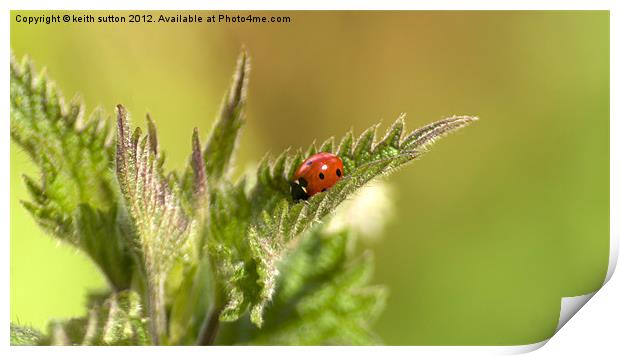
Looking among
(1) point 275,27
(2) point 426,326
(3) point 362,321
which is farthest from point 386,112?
(3) point 362,321

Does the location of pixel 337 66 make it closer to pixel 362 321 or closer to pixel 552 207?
pixel 552 207

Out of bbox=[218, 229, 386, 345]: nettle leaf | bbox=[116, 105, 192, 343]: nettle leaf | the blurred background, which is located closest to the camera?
bbox=[116, 105, 192, 343]: nettle leaf

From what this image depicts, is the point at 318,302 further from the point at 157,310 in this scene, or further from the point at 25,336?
the point at 25,336

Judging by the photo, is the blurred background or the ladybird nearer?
the ladybird

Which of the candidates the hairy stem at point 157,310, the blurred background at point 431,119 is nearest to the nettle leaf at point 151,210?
the hairy stem at point 157,310

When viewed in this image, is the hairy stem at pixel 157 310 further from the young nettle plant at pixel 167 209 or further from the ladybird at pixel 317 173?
the ladybird at pixel 317 173

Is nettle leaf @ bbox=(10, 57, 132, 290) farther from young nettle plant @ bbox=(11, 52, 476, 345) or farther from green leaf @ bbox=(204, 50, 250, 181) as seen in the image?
green leaf @ bbox=(204, 50, 250, 181)

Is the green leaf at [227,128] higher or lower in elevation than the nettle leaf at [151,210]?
higher

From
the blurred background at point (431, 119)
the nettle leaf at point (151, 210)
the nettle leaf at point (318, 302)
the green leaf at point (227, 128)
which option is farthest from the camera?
the blurred background at point (431, 119)

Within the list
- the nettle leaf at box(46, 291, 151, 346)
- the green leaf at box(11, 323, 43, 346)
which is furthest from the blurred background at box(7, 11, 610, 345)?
the nettle leaf at box(46, 291, 151, 346)
